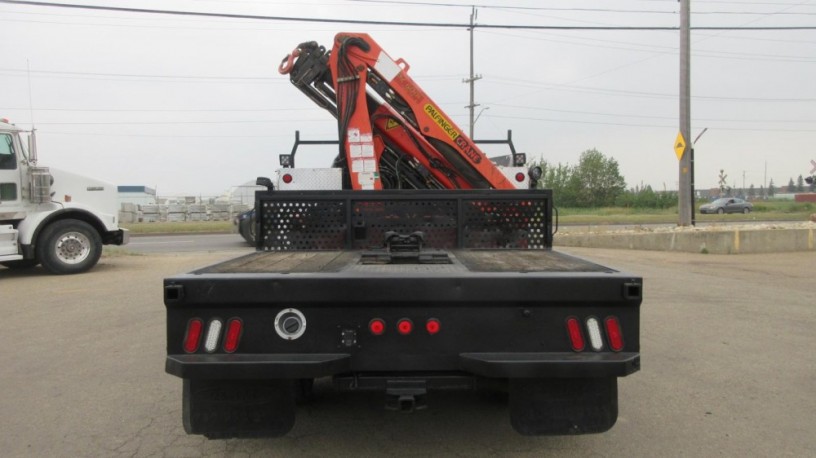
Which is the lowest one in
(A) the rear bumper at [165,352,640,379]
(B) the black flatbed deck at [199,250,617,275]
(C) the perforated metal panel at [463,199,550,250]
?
(A) the rear bumper at [165,352,640,379]

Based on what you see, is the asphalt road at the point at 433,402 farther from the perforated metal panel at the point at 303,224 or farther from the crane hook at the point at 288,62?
the crane hook at the point at 288,62

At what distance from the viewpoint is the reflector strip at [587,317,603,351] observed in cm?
273

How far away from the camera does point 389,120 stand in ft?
21.8

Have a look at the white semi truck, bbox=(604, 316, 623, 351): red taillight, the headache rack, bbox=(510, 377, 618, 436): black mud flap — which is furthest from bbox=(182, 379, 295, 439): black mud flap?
the white semi truck

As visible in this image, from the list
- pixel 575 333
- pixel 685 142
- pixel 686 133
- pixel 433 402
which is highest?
pixel 686 133

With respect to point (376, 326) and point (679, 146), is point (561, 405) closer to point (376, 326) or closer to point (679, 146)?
point (376, 326)

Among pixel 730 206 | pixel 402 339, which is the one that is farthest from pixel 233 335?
pixel 730 206

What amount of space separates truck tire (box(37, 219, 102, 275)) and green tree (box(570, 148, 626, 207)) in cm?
6716

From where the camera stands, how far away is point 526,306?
8.93ft

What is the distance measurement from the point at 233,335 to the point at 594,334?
167cm

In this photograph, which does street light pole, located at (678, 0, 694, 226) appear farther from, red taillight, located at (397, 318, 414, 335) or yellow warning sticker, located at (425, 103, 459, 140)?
red taillight, located at (397, 318, 414, 335)

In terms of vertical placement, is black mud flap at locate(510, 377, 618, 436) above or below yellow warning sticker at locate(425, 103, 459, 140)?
below

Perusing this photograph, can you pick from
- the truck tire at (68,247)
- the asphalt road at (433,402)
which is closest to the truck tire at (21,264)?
the truck tire at (68,247)

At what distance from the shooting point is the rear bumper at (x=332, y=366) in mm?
2627
